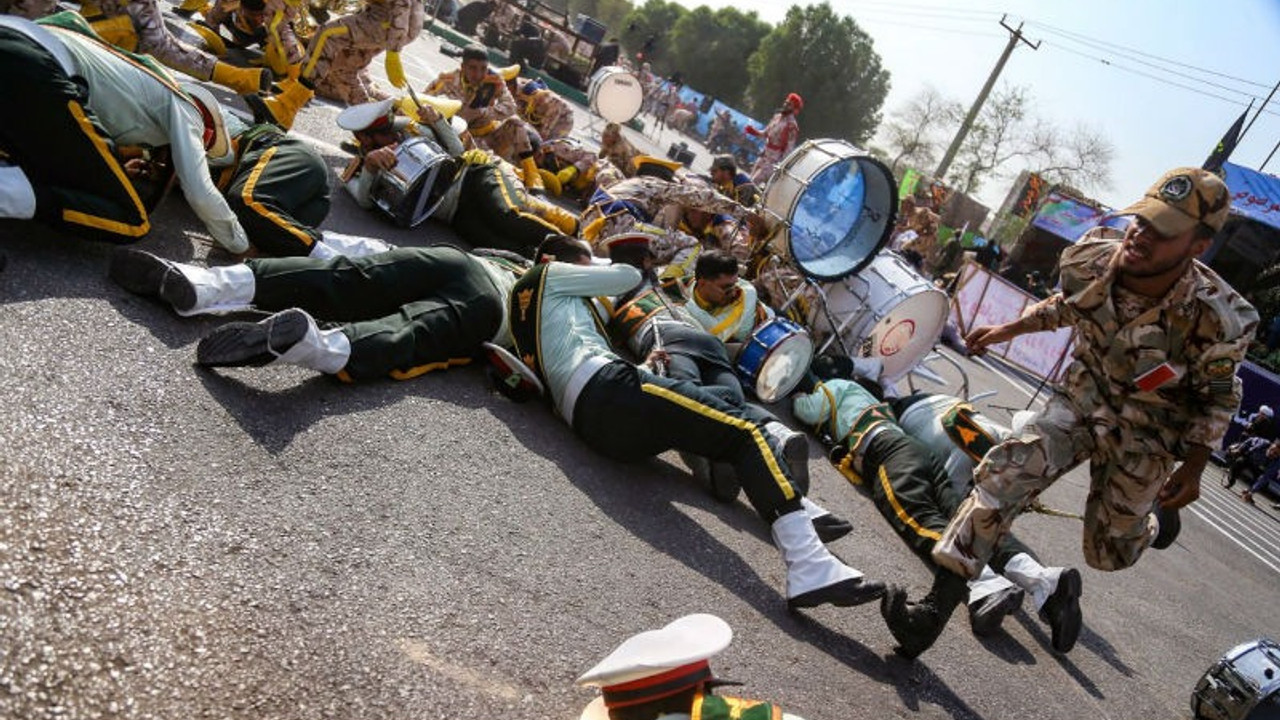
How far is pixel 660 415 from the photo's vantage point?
130 inches

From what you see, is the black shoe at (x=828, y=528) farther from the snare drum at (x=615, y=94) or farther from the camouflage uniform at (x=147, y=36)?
the snare drum at (x=615, y=94)

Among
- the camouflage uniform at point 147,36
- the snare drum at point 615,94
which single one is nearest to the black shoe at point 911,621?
the camouflage uniform at point 147,36

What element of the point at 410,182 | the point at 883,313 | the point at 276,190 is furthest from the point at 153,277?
the point at 883,313

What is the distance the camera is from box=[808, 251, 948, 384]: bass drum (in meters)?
6.25

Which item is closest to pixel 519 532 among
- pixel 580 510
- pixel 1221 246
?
pixel 580 510

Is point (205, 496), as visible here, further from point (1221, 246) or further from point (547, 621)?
point (1221, 246)

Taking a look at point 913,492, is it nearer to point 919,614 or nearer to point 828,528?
point 828,528

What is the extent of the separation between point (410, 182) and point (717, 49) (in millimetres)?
50807

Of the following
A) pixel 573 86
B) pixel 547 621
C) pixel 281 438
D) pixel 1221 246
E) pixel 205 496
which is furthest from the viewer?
pixel 573 86

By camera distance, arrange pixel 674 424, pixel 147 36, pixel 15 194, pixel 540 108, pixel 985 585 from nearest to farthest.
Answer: pixel 15 194
pixel 674 424
pixel 985 585
pixel 147 36
pixel 540 108

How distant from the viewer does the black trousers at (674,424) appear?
10.5ft

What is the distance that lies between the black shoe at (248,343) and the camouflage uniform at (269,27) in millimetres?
6001

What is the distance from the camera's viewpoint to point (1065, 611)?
3641 millimetres

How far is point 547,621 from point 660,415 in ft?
3.71
